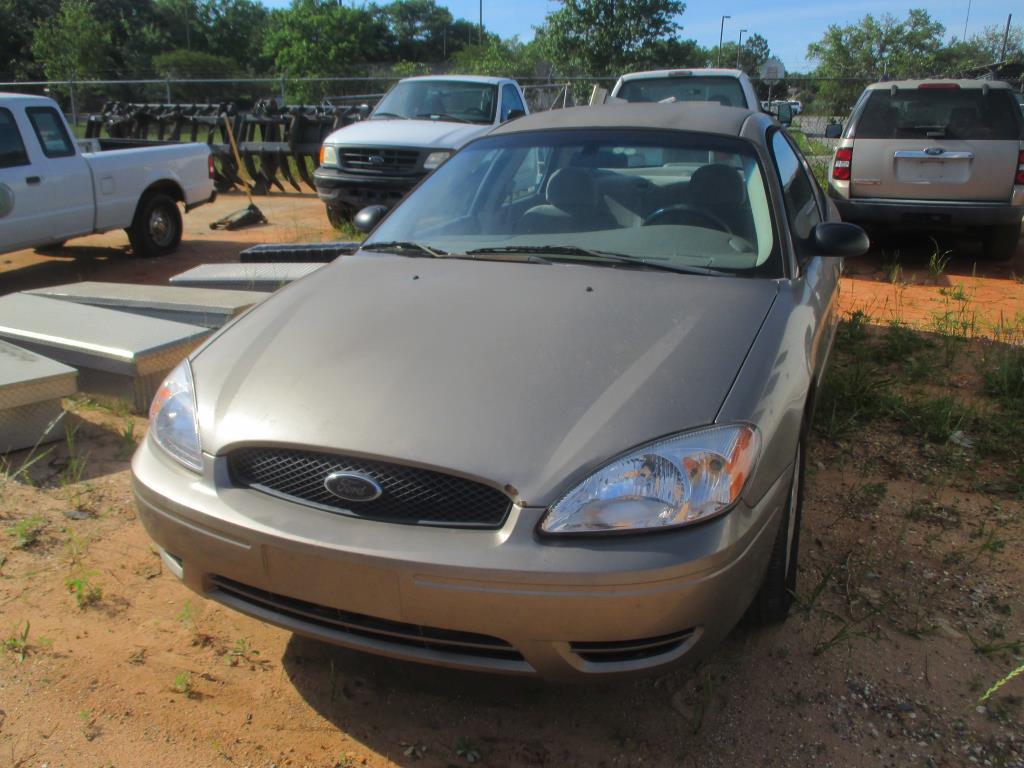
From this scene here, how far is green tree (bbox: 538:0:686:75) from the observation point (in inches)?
1246

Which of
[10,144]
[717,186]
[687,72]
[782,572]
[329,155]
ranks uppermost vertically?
[687,72]

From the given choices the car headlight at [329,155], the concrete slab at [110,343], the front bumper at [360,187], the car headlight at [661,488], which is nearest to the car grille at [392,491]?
the car headlight at [661,488]

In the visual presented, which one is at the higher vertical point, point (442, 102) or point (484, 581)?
point (442, 102)

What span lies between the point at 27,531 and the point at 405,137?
769cm

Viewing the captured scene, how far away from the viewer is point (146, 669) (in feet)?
8.71

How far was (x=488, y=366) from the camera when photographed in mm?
2408

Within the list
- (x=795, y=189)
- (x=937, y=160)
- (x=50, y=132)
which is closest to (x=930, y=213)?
(x=937, y=160)

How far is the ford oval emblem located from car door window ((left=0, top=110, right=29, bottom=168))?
23.5 ft

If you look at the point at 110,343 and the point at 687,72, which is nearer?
the point at 110,343

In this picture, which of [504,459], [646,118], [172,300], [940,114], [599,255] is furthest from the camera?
[940,114]

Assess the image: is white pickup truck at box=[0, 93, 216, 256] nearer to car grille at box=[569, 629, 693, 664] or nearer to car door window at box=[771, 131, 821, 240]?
car door window at box=[771, 131, 821, 240]

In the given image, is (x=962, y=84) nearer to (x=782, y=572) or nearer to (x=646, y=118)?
(x=646, y=118)

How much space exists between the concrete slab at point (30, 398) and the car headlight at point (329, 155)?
6777 millimetres

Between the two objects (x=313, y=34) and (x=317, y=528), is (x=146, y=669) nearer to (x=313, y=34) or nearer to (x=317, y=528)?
(x=317, y=528)
